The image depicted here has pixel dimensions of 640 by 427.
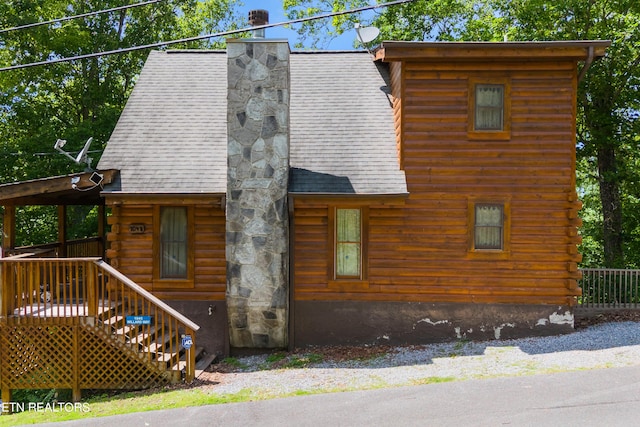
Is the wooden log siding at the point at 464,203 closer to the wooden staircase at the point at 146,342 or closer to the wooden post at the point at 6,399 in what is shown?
the wooden staircase at the point at 146,342

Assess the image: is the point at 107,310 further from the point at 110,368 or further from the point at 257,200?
the point at 257,200

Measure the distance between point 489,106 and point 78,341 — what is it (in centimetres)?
942

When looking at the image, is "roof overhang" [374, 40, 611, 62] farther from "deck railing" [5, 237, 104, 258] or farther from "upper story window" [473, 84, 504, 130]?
"deck railing" [5, 237, 104, 258]

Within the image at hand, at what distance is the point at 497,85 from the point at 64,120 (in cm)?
2188

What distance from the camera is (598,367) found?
8.51 meters

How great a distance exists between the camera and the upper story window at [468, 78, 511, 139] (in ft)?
35.5

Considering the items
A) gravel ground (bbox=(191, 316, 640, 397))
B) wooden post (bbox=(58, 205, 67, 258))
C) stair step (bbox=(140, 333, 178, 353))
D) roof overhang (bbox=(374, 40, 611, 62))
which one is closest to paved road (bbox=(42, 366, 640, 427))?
gravel ground (bbox=(191, 316, 640, 397))

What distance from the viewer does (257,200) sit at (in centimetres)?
1022

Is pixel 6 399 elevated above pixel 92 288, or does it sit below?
below

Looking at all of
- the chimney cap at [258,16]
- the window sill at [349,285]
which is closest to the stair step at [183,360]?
the window sill at [349,285]

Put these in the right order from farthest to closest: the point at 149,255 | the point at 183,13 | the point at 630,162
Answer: the point at 183,13 < the point at 630,162 < the point at 149,255

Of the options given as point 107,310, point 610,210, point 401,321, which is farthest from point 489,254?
point 610,210

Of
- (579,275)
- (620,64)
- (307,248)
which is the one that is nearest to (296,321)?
(307,248)

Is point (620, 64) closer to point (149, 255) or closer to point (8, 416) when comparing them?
point (149, 255)
